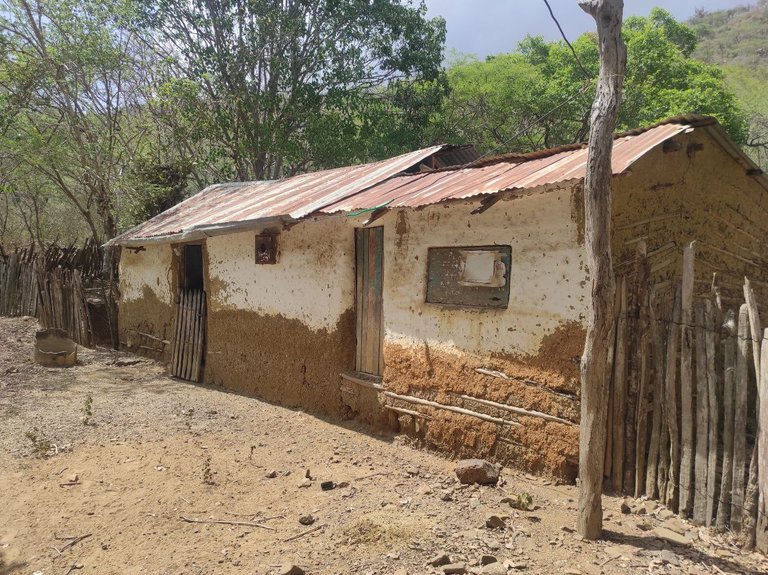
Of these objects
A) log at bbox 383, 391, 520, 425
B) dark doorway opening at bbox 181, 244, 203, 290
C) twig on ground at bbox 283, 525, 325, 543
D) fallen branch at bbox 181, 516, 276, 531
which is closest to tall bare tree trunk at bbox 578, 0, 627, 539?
log at bbox 383, 391, 520, 425

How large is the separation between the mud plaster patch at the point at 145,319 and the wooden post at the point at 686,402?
753 cm

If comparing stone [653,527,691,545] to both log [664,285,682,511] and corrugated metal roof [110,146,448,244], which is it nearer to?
log [664,285,682,511]

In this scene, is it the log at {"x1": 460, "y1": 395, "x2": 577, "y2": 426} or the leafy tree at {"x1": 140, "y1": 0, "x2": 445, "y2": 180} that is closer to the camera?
the log at {"x1": 460, "y1": 395, "x2": 577, "y2": 426}

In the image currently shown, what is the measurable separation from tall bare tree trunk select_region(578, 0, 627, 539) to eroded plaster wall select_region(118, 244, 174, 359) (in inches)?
289

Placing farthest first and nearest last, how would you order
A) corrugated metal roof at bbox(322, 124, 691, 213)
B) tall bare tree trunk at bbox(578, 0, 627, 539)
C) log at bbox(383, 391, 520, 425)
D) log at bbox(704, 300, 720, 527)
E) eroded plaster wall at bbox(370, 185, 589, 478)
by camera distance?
1. log at bbox(383, 391, 520, 425)
2. eroded plaster wall at bbox(370, 185, 589, 478)
3. corrugated metal roof at bbox(322, 124, 691, 213)
4. log at bbox(704, 300, 720, 527)
5. tall bare tree trunk at bbox(578, 0, 627, 539)

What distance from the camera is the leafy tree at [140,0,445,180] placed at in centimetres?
1342

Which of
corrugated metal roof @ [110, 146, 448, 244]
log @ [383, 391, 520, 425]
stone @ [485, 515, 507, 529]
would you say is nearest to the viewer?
stone @ [485, 515, 507, 529]

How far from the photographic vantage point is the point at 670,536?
3.36 m

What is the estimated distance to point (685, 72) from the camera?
14516 millimetres

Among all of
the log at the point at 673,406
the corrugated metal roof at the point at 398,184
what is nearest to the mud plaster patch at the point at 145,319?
the corrugated metal roof at the point at 398,184

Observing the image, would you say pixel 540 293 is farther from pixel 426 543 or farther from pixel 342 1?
pixel 342 1

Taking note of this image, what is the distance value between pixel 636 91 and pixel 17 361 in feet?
46.4

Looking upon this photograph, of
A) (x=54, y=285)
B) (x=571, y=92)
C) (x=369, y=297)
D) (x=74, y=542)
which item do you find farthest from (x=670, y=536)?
(x=571, y=92)

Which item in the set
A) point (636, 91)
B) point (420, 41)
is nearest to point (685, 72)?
point (636, 91)
